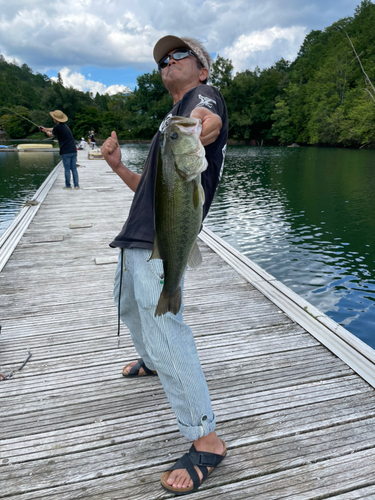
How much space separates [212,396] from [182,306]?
917 millimetres

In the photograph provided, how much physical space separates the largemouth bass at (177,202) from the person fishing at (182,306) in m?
0.15

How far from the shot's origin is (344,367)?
8.93ft

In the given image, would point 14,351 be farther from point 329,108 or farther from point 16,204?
point 329,108

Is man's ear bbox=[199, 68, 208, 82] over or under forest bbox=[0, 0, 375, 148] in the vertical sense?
under

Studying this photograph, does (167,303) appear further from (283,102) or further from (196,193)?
(283,102)

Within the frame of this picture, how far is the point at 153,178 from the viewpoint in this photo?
192 centimetres

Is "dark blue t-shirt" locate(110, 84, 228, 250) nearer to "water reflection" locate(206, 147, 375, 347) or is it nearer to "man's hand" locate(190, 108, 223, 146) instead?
"man's hand" locate(190, 108, 223, 146)

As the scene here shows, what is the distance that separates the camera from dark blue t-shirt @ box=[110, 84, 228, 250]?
176 cm

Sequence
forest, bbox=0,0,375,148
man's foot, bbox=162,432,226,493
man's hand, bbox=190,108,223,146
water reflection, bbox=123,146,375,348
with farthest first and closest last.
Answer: forest, bbox=0,0,375,148 → water reflection, bbox=123,146,375,348 → man's foot, bbox=162,432,226,493 → man's hand, bbox=190,108,223,146

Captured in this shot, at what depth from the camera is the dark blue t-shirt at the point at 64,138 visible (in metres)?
10.4

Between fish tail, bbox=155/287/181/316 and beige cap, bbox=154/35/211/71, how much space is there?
1313 millimetres

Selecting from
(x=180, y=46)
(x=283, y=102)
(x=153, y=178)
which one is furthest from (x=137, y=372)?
(x=283, y=102)

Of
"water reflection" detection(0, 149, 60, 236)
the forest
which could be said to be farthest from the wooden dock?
the forest

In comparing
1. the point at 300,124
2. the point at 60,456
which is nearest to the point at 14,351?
the point at 60,456
